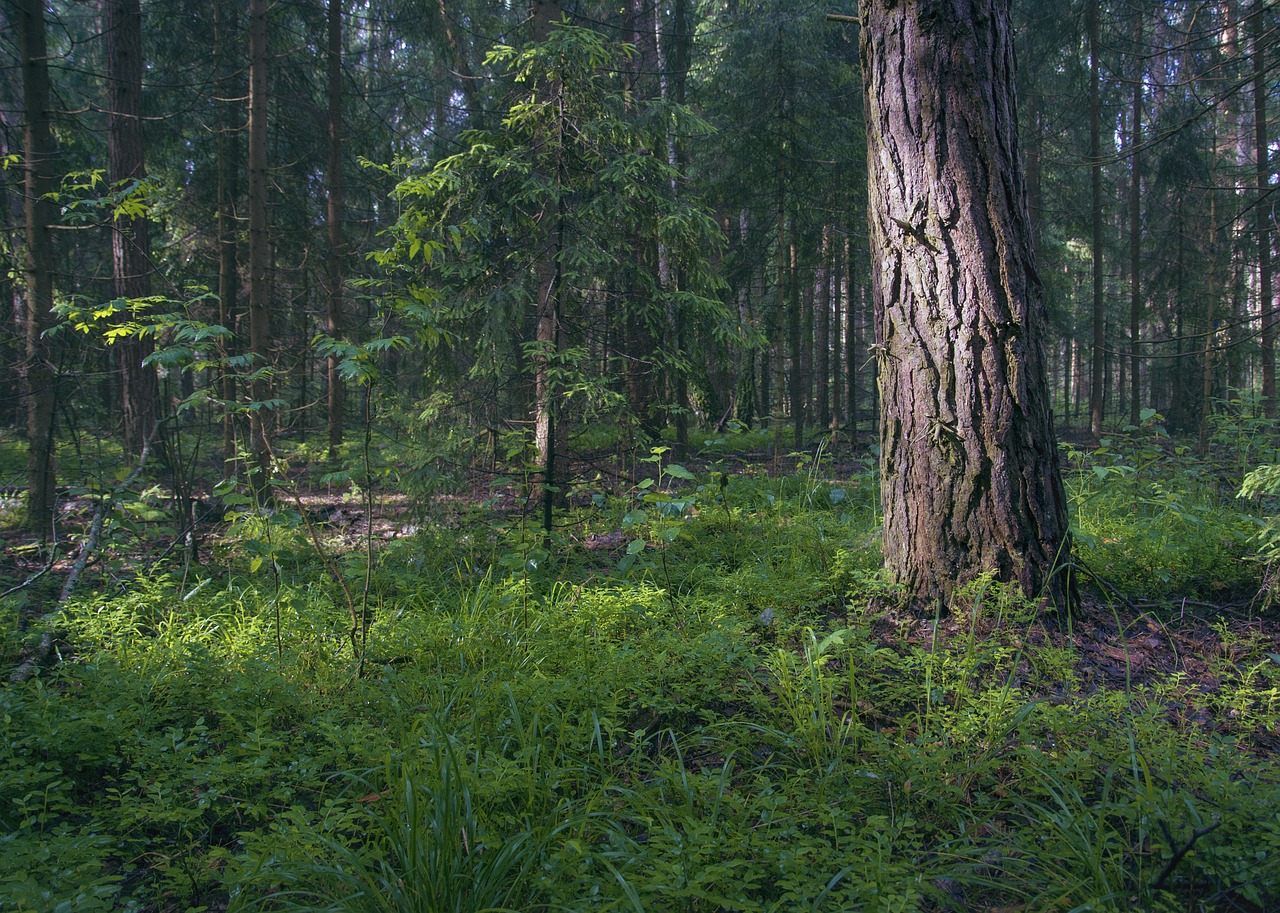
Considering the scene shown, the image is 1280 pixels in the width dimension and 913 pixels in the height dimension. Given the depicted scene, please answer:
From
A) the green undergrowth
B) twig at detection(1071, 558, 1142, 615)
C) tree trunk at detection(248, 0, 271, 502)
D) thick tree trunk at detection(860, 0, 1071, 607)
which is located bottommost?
the green undergrowth

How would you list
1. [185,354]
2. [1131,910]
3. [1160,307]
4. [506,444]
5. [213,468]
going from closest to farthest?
[1131,910], [185,354], [506,444], [213,468], [1160,307]

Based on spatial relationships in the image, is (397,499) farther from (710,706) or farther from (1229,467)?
(1229,467)

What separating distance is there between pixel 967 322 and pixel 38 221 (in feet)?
28.3

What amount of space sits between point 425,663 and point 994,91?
412cm

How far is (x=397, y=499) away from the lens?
8.81 metres

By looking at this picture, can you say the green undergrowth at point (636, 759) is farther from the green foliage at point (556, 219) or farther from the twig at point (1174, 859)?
the green foliage at point (556, 219)

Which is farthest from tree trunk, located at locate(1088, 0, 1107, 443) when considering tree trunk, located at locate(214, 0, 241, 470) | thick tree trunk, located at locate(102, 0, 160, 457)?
thick tree trunk, located at locate(102, 0, 160, 457)

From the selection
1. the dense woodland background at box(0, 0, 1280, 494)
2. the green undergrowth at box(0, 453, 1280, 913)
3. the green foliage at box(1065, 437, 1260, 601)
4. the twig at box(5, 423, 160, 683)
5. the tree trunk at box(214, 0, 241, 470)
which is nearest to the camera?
the green undergrowth at box(0, 453, 1280, 913)

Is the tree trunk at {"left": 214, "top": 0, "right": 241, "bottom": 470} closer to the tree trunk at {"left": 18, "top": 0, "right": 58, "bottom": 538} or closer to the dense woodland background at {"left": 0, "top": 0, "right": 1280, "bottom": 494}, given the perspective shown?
the dense woodland background at {"left": 0, "top": 0, "right": 1280, "bottom": 494}

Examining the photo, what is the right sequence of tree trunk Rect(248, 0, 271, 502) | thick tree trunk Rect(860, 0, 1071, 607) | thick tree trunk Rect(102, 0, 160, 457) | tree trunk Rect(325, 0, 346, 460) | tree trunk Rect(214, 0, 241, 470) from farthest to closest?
1. tree trunk Rect(325, 0, 346, 460)
2. tree trunk Rect(214, 0, 241, 470)
3. thick tree trunk Rect(102, 0, 160, 457)
4. tree trunk Rect(248, 0, 271, 502)
5. thick tree trunk Rect(860, 0, 1071, 607)

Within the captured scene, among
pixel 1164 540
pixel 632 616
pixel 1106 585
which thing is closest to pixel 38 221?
pixel 632 616

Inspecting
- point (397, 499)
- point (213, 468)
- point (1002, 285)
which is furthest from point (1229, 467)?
point (213, 468)

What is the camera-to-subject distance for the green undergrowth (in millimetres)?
1929

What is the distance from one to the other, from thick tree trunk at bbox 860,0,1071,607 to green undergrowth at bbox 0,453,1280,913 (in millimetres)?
311
